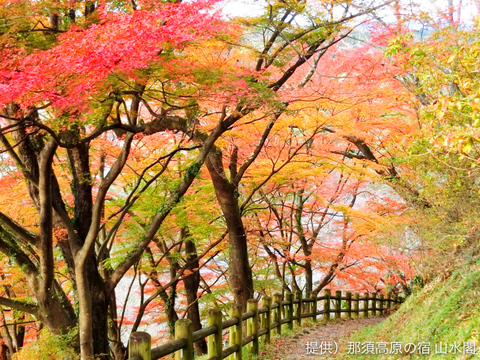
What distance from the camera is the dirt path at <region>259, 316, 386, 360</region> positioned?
7402 mm

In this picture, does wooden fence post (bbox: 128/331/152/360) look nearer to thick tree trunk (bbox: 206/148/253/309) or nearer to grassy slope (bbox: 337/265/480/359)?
grassy slope (bbox: 337/265/480/359)

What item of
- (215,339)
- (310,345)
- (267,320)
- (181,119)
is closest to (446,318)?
(215,339)

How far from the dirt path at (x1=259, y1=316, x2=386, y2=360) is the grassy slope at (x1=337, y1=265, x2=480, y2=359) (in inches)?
23.0

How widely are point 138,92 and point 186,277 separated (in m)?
7.49

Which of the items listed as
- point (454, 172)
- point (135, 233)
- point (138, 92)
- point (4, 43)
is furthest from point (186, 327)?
point (135, 233)

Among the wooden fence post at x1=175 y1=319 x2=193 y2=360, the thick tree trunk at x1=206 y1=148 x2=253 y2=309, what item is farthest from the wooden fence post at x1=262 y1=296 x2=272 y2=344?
the wooden fence post at x1=175 y1=319 x2=193 y2=360

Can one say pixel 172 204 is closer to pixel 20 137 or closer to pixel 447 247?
pixel 20 137

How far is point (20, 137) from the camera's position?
6.70m

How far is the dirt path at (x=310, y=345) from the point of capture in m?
7.40

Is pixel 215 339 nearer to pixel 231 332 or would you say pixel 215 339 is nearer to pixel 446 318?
pixel 231 332

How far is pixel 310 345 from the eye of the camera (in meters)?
8.03

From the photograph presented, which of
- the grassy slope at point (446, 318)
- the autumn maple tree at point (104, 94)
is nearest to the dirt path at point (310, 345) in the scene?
the grassy slope at point (446, 318)

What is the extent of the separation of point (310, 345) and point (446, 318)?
323 cm

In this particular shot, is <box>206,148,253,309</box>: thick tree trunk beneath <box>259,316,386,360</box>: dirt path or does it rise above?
above
